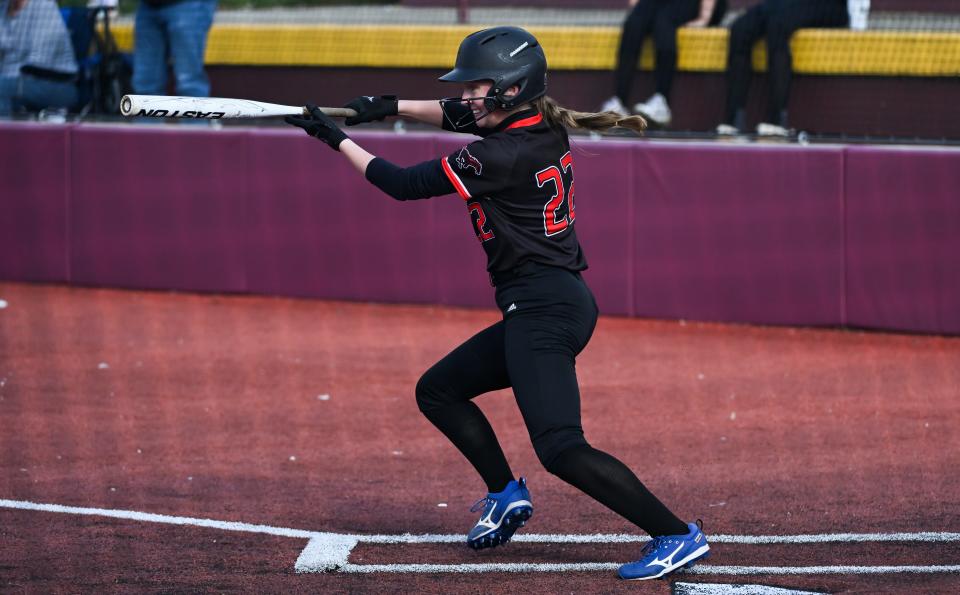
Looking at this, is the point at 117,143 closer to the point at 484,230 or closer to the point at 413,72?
the point at 413,72

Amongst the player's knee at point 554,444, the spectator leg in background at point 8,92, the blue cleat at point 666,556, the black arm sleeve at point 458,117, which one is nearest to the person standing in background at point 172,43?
the spectator leg in background at point 8,92

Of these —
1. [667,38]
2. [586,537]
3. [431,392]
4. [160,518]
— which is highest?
[667,38]

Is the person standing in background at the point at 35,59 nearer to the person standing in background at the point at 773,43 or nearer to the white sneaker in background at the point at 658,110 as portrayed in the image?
the white sneaker in background at the point at 658,110

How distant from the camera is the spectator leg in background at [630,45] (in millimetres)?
10570

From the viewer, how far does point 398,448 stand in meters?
6.75

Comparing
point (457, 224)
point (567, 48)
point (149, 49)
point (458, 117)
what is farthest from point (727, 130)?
point (458, 117)

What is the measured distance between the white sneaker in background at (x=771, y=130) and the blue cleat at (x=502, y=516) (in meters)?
5.41

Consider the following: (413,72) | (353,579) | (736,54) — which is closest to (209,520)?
(353,579)

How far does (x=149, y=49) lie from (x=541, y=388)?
7607mm

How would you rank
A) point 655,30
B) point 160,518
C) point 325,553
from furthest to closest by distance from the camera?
1. point 655,30
2. point 160,518
3. point 325,553

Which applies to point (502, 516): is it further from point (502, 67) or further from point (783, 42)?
point (783, 42)

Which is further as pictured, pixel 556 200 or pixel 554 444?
pixel 556 200

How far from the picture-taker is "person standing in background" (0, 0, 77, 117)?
11.6 meters

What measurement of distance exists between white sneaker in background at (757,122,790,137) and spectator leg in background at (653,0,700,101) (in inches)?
33.6
